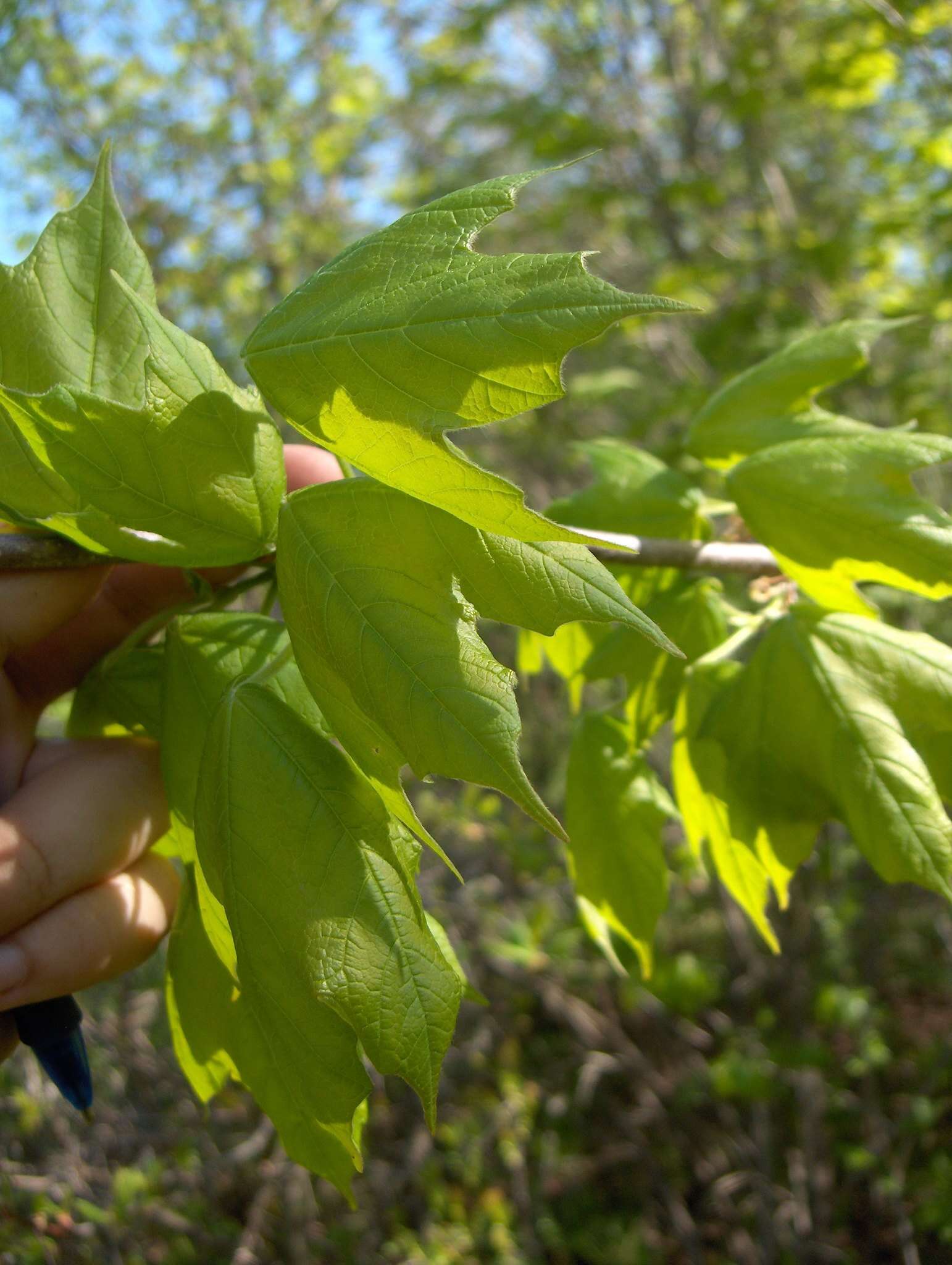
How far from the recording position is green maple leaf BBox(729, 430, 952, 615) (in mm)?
738

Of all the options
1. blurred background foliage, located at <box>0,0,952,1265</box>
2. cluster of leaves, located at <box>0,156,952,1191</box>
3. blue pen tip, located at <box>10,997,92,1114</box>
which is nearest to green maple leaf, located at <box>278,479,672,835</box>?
cluster of leaves, located at <box>0,156,952,1191</box>

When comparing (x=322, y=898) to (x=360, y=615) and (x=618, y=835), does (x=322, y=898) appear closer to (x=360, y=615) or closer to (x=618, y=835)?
(x=360, y=615)

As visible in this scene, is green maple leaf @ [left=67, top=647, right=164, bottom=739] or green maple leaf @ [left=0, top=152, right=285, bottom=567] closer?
green maple leaf @ [left=0, top=152, right=285, bottom=567]

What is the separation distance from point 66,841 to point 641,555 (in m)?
0.50

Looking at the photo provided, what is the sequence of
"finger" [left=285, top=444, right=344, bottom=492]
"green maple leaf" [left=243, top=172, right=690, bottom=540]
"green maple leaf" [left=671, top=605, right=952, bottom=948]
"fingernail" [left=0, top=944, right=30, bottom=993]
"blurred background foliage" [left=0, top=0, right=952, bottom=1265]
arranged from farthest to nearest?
1. "blurred background foliage" [left=0, top=0, right=952, bottom=1265]
2. "finger" [left=285, top=444, right=344, bottom=492]
3. "green maple leaf" [left=671, top=605, right=952, bottom=948]
4. "fingernail" [left=0, top=944, right=30, bottom=993]
5. "green maple leaf" [left=243, top=172, right=690, bottom=540]

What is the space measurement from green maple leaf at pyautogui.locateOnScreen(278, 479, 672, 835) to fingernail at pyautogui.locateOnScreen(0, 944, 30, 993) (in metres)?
0.27

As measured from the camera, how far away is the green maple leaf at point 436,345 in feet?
1.61

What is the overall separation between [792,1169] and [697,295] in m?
3.34

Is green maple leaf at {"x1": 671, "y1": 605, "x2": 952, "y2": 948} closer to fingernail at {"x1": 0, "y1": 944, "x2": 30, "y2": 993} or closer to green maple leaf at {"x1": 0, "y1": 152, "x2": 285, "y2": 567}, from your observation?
green maple leaf at {"x1": 0, "y1": 152, "x2": 285, "y2": 567}

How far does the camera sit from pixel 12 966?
2.04ft

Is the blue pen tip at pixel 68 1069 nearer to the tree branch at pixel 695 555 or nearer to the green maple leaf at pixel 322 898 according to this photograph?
the green maple leaf at pixel 322 898

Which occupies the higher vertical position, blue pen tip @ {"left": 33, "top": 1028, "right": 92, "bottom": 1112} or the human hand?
the human hand

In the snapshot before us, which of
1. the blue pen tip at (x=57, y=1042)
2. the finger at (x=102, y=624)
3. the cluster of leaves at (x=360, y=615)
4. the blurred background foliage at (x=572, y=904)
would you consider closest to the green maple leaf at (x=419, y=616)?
the cluster of leaves at (x=360, y=615)

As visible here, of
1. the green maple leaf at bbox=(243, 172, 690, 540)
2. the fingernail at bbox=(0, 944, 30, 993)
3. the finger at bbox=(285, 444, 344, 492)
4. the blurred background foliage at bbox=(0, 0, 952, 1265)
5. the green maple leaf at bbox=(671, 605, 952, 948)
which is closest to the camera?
the green maple leaf at bbox=(243, 172, 690, 540)
